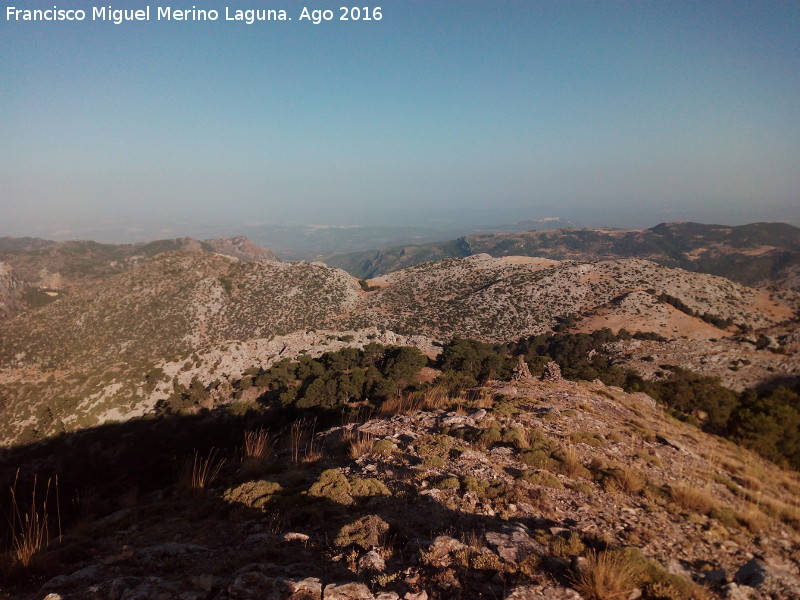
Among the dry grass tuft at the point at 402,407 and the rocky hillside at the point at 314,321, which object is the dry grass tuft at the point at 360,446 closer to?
the dry grass tuft at the point at 402,407

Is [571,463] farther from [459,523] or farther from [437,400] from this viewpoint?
[437,400]

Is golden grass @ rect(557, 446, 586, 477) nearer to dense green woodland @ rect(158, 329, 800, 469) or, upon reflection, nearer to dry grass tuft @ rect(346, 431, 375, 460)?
dry grass tuft @ rect(346, 431, 375, 460)

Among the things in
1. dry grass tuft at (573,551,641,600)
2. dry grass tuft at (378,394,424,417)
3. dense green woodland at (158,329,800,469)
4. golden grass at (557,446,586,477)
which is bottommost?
dense green woodland at (158,329,800,469)

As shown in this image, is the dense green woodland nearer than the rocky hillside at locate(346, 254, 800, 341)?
Yes

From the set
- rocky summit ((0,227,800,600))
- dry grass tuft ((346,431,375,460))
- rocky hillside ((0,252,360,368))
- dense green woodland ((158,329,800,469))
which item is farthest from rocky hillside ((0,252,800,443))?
dry grass tuft ((346,431,375,460))

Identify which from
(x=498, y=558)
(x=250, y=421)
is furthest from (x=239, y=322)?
(x=498, y=558)

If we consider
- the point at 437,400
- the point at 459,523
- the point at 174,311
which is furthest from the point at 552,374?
the point at 174,311

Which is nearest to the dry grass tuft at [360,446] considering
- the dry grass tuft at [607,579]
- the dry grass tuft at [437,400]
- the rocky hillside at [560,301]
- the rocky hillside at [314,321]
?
the dry grass tuft at [437,400]

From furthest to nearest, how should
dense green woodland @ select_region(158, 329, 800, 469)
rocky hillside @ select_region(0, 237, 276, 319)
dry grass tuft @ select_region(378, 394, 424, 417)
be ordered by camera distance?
rocky hillside @ select_region(0, 237, 276, 319), dense green woodland @ select_region(158, 329, 800, 469), dry grass tuft @ select_region(378, 394, 424, 417)
